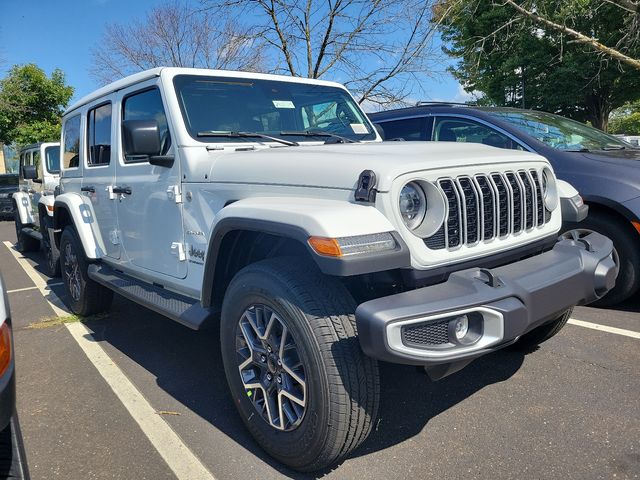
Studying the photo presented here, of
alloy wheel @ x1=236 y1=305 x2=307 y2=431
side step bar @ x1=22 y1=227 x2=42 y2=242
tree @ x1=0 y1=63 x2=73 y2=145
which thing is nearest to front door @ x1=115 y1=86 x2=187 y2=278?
alloy wheel @ x1=236 y1=305 x2=307 y2=431

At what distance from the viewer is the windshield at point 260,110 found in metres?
3.27

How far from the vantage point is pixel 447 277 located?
230cm

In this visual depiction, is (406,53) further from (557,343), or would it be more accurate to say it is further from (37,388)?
(37,388)

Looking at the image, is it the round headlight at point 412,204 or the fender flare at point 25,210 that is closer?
the round headlight at point 412,204

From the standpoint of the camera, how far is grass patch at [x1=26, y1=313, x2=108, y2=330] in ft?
15.8

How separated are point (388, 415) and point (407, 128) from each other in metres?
3.93

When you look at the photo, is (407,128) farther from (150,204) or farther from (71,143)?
(71,143)

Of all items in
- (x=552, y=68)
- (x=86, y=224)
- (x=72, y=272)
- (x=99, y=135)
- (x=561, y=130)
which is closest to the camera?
(x=99, y=135)

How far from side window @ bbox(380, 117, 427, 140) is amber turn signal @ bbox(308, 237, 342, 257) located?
394 centimetres

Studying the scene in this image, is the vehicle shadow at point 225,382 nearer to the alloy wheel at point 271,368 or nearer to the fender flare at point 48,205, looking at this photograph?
the alloy wheel at point 271,368

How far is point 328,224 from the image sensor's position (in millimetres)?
2037

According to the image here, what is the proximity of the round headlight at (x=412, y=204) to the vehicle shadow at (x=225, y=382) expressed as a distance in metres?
0.72

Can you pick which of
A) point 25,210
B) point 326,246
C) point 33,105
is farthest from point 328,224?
point 33,105

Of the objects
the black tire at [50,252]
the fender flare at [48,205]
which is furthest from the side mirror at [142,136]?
the fender flare at [48,205]
